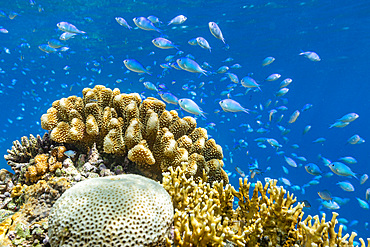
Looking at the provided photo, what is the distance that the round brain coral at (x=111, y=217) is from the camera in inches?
72.8

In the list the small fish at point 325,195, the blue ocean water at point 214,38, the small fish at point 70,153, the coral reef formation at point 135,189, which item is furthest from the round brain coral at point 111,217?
the blue ocean water at point 214,38

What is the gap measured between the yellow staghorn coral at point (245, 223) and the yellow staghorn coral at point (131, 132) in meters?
0.72

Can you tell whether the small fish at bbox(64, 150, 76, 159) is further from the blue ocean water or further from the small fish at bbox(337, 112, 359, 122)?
the small fish at bbox(337, 112, 359, 122)

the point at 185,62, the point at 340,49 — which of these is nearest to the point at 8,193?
the point at 185,62

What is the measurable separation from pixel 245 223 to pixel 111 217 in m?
1.75

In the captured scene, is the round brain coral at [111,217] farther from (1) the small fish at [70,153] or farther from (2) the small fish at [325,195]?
(2) the small fish at [325,195]

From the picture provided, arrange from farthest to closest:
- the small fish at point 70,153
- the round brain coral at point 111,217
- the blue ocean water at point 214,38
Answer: the blue ocean water at point 214,38, the small fish at point 70,153, the round brain coral at point 111,217

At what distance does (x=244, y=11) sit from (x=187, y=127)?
21102mm

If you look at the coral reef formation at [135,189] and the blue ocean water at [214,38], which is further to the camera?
the blue ocean water at [214,38]

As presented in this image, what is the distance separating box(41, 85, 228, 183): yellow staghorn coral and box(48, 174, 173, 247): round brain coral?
118cm

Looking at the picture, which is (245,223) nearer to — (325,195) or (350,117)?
(325,195)

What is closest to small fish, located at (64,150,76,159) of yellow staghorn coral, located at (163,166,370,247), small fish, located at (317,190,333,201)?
yellow staghorn coral, located at (163,166,370,247)

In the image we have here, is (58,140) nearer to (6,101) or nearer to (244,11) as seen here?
(244,11)

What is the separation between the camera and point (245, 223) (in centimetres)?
277
